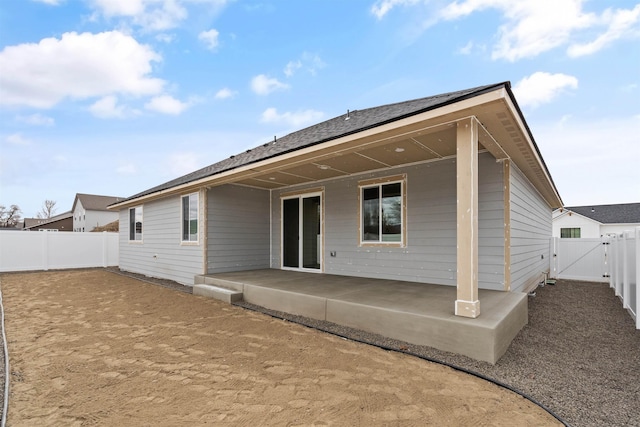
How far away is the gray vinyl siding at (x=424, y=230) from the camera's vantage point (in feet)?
16.3

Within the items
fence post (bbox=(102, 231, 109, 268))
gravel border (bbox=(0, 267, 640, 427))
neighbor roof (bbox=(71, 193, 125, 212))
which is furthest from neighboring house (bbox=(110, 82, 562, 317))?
neighbor roof (bbox=(71, 193, 125, 212))

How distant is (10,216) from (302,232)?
53551 mm

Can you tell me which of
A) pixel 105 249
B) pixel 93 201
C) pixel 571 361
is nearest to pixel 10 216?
pixel 93 201

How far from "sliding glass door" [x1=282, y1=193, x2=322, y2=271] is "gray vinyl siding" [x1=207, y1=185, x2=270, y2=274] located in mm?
636

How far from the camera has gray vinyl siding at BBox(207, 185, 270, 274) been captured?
7.51 metres

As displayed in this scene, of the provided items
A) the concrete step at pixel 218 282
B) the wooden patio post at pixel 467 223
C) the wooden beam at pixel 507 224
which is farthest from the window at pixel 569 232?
the concrete step at pixel 218 282

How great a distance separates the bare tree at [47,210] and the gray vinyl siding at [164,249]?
46025 millimetres

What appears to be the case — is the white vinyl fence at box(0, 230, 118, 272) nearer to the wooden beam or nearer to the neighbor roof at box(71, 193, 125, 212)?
the wooden beam

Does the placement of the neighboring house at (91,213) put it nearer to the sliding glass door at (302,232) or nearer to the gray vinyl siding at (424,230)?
the sliding glass door at (302,232)

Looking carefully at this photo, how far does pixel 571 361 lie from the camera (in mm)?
3143

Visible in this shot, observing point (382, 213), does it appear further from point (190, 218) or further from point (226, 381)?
point (190, 218)

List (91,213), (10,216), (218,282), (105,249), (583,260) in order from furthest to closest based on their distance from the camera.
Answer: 1. (10,216)
2. (91,213)
3. (105,249)
4. (583,260)
5. (218,282)

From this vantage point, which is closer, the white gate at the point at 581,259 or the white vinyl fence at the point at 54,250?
the white gate at the point at 581,259

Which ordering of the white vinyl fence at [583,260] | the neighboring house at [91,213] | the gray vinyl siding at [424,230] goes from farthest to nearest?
1. the neighboring house at [91,213]
2. the white vinyl fence at [583,260]
3. the gray vinyl siding at [424,230]
